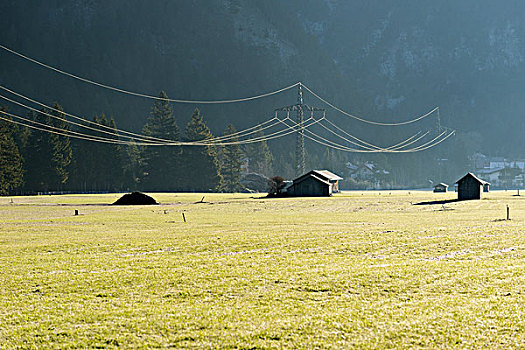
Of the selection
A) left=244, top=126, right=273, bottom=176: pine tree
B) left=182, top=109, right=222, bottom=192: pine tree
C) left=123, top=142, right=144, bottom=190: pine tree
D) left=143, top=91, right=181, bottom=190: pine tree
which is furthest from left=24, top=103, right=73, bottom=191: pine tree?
left=244, top=126, right=273, bottom=176: pine tree

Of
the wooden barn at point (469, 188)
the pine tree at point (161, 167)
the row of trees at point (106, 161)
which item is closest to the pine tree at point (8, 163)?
the row of trees at point (106, 161)

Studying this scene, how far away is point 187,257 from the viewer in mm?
20750

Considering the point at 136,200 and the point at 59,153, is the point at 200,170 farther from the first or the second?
the point at 136,200

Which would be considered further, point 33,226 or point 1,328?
point 33,226

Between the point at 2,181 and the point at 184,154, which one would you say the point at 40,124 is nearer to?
the point at 2,181

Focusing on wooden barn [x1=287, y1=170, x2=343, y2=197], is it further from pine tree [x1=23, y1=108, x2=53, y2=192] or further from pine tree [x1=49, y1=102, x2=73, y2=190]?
pine tree [x1=23, y1=108, x2=53, y2=192]

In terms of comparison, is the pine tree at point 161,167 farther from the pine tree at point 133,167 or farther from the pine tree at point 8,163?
the pine tree at point 8,163

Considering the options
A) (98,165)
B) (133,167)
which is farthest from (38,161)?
(133,167)

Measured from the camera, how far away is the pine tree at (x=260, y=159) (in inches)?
7347

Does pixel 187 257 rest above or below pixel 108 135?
below

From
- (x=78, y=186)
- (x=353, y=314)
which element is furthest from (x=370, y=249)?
(x=78, y=186)

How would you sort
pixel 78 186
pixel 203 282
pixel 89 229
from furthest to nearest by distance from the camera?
pixel 78 186 → pixel 89 229 → pixel 203 282

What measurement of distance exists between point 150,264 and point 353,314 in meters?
9.56

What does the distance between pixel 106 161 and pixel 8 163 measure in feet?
87.2
